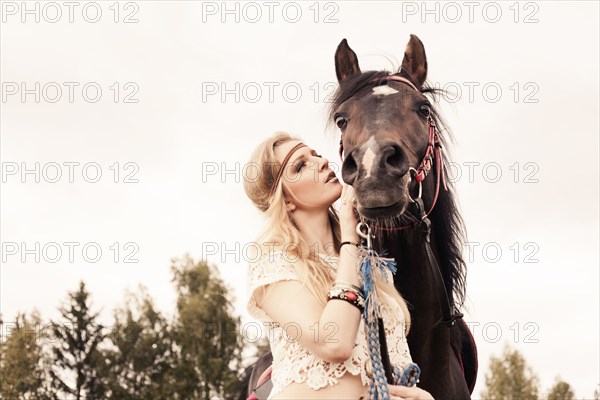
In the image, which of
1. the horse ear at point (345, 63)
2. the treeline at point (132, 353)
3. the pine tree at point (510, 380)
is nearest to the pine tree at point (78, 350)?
the treeline at point (132, 353)

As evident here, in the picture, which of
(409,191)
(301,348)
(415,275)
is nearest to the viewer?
(301,348)

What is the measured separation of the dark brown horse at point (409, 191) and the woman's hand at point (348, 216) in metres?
0.06

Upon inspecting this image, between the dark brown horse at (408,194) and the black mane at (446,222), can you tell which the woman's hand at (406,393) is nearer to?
the dark brown horse at (408,194)

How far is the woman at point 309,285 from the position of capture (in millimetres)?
3730

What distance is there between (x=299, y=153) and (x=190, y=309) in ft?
119

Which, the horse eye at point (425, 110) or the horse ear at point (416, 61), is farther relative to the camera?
the horse ear at point (416, 61)

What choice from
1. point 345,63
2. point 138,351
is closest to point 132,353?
point 138,351

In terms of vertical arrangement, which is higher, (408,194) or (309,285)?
(408,194)

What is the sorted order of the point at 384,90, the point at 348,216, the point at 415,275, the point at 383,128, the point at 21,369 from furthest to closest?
the point at 21,369, the point at 415,275, the point at 384,90, the point at 383,128, the point at 348,216

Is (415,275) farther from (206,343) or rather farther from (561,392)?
(561,392)

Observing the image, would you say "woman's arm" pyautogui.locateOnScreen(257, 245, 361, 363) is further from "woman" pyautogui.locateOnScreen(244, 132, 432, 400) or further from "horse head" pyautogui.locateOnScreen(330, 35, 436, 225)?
"horse head" pyautogui.locateOnScreen(330, 35, 436, 225)

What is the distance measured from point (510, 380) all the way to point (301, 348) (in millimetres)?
46208

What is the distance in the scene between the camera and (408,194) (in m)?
4.67

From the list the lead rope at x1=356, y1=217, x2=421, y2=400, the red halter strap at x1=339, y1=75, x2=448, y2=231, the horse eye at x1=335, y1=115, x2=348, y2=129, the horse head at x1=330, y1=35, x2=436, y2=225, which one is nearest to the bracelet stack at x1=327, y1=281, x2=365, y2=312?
the lead rope at x1=356, y1=217, x2=421, y2=400
